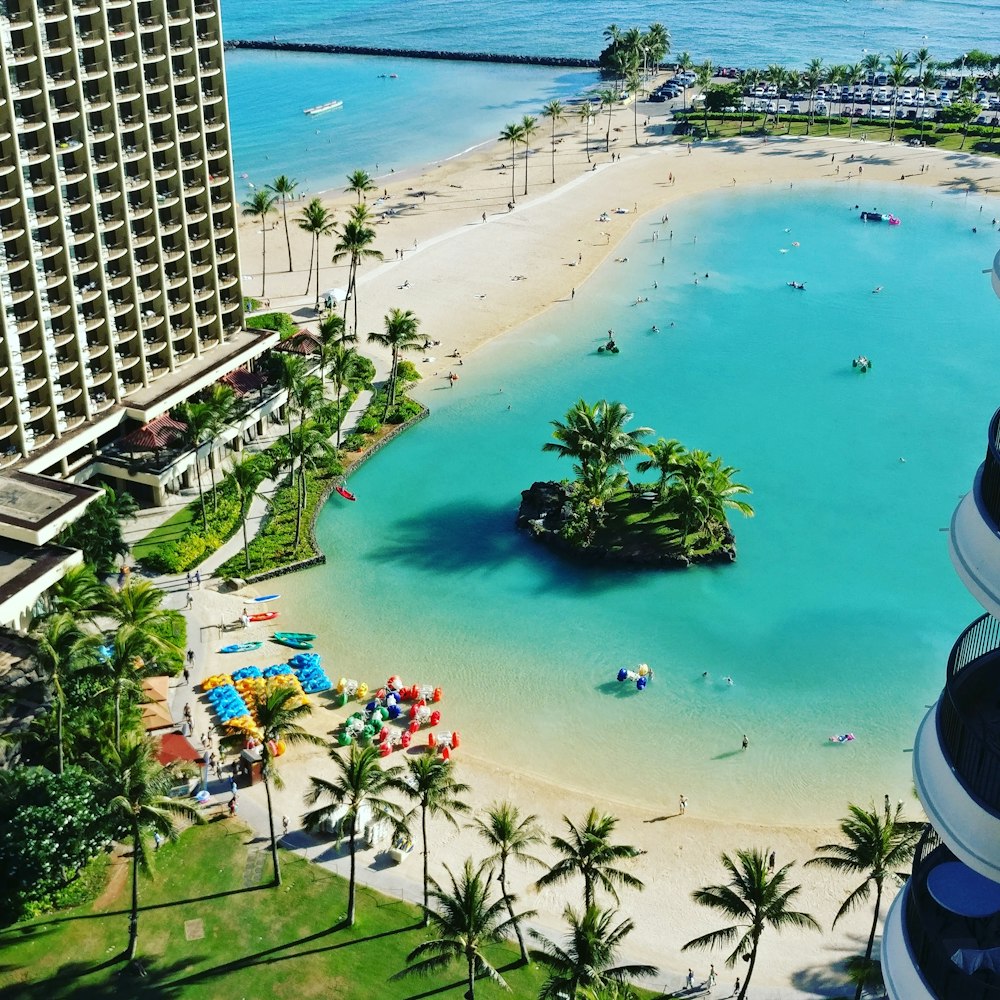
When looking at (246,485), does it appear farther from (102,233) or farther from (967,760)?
(967,760)

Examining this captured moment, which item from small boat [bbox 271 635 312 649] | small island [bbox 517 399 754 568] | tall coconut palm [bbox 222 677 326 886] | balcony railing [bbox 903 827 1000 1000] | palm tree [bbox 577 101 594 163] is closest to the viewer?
balcony railing [bbox 903 827 1000 1000]

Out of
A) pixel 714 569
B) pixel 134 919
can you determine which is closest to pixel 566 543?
pixel 714 569

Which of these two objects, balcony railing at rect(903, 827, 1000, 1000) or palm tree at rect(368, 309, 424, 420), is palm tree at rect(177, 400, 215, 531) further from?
balcony railing at rect(903, 827, 1000, 1000)

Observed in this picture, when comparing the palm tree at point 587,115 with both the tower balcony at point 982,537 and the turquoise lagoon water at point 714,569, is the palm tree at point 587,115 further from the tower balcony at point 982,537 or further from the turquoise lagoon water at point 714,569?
the tower balcony at point 982,537

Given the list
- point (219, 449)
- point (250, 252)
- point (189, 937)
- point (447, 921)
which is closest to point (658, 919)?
point (447, 921)

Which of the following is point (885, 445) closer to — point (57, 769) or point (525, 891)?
point (525, 891)

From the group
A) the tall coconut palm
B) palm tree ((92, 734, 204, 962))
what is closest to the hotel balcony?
the tall coconut palm

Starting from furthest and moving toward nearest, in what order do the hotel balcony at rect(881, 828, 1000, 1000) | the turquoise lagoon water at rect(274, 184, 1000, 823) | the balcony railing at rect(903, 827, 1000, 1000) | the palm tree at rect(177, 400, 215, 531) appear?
the palm tree at rect(177, 400, 215, 531) → the turquoise lagoon water at rect(274, 184, 1000, 823) → the hotel balcony at rect(881, 828, 1000, 1000) → the balcony railing at rect(903, 827, 1000, 1000)
